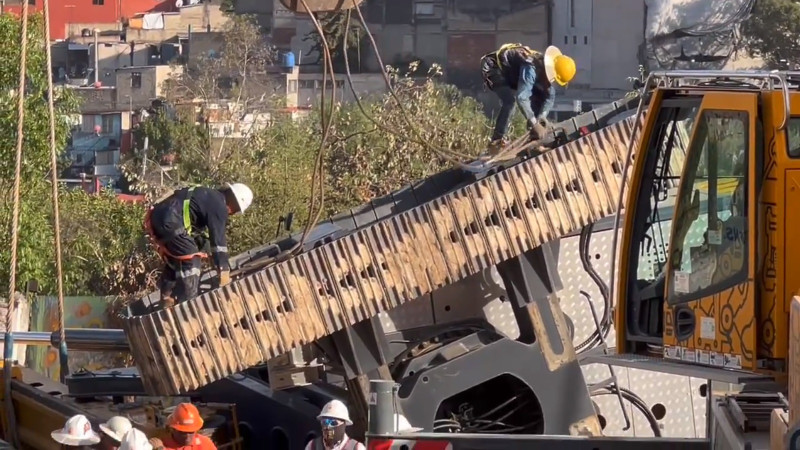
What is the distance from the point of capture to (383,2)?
7206 cm

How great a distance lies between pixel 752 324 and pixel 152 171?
35.2 m

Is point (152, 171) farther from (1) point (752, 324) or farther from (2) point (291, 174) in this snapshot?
(1) point (752, 324)

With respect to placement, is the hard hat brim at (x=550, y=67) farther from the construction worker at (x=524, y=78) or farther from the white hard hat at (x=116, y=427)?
the white hard hat at (x=116, y=427)

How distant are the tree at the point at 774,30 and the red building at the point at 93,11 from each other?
110 feet

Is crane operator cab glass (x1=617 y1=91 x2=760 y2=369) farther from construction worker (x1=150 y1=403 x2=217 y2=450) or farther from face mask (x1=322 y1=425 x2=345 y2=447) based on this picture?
construction worker (x1=150 y1=403 x2=217 y2=450)

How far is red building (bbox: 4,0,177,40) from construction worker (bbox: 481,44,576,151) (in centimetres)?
6985

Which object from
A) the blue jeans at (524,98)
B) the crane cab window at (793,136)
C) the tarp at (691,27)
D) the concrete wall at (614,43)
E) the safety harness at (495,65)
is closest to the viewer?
the crane cab window at (793,136)

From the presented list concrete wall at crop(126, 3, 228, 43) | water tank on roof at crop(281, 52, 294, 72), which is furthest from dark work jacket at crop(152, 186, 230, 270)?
concrete wall at crop(126, 3, 228, 43)

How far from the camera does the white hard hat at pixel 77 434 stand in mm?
9227

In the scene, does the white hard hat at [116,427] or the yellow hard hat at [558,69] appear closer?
the white hard hat at [116,427]

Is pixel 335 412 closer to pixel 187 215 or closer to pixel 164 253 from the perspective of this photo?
pixel 164 253

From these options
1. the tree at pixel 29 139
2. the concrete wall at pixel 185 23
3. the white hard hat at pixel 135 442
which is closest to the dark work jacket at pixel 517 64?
the white hard hat at pixel 135 442

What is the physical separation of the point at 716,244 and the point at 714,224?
111 mm

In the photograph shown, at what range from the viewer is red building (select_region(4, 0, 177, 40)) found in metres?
80.1
